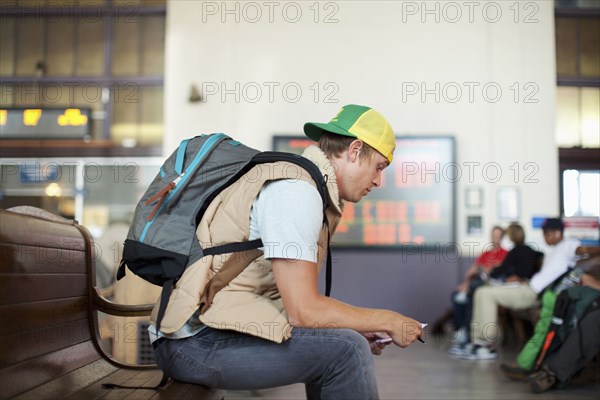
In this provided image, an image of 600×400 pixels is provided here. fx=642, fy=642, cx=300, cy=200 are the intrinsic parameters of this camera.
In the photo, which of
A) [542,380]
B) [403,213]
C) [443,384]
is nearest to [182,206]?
[443,384]

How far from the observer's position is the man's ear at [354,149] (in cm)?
160

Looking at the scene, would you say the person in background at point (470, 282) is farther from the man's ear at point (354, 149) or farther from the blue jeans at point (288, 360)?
the blue jeans at point (288, 360)

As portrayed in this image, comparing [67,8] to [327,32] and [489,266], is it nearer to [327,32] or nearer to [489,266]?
[327,32]

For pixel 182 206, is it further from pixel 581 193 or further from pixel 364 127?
pixel 581 193

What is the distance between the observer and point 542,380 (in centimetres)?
392

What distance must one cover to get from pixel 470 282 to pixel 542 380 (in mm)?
2282

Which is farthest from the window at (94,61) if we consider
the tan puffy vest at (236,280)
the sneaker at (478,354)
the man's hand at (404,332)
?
the man's hand at (404,332)

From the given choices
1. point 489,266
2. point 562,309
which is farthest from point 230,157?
point 489,266

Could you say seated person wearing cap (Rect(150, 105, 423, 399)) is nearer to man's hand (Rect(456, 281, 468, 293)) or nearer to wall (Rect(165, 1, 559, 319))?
man's hand (Rect(456, 281, 468, 293))

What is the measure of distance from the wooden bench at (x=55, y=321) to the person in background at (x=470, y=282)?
14.8 ft

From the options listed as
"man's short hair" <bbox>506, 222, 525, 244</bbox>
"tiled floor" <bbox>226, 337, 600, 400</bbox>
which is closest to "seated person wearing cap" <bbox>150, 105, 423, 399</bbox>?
"tiled floor" <bbox>226, 337, 600, 400</bbox>

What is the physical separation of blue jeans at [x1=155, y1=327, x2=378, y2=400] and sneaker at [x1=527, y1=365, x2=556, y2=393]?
289 centimetres

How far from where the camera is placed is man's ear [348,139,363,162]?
5.26ft

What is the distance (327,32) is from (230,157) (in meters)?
5.86
